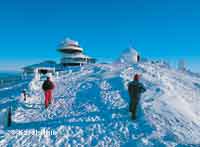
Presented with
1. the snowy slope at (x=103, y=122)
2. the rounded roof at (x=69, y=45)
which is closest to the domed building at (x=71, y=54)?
the rounded roof at (x=69, y=45)

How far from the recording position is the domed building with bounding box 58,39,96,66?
63184mm

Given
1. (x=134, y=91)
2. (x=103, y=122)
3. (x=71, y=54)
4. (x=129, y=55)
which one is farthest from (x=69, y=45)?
(x=134, y=91)

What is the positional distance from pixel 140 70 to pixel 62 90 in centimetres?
1460

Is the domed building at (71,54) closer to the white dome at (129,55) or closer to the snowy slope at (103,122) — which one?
the white dome at (129,55)

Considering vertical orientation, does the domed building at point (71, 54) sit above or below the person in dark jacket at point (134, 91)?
above

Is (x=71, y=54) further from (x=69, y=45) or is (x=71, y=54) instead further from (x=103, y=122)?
(x=103, y=122)

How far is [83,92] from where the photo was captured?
2344 centimetres

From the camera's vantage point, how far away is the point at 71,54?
63.8m

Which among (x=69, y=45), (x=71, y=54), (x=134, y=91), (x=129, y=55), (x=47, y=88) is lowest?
(x=134, y=91)

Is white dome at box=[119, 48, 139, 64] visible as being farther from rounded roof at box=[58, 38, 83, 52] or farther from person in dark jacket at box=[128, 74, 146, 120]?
person in dark jacket at box=[128, 74, 146, 120]

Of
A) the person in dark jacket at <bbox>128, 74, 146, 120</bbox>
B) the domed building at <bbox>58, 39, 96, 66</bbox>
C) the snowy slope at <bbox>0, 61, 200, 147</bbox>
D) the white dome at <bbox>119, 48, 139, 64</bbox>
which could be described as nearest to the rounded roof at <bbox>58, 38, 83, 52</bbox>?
the domed building at <bbox>58, 39, 96, 66</bbox>

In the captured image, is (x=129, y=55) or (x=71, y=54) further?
(x=71, y=54)

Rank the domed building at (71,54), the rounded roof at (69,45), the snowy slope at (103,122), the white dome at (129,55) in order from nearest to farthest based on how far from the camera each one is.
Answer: the snowy slope at (103,122), the white dome at (129,55), the domed building at (71,54), the rounded roof at (69,45)

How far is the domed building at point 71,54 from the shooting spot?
63.2 meters
